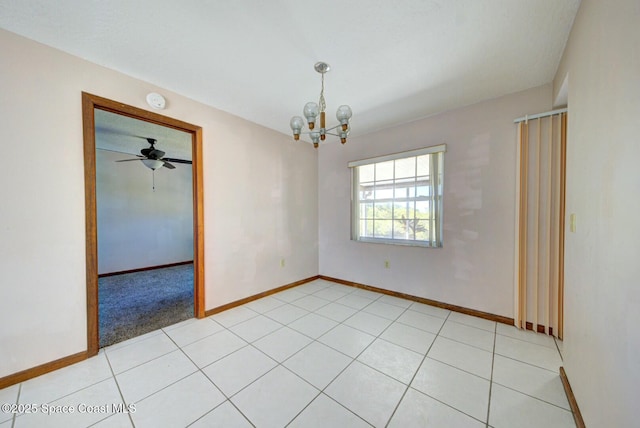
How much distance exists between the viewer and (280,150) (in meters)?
3.50

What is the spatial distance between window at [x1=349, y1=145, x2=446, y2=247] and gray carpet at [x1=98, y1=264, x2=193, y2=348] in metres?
2.75

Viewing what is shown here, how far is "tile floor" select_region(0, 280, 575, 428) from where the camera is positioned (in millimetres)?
1316

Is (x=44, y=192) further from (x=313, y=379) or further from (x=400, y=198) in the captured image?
(x=400, y=198)

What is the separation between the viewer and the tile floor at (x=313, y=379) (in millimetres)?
1316

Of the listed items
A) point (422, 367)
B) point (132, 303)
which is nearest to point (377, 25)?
point (422, 367)

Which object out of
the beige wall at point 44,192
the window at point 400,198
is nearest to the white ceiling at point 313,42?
the beige wall at point 44,192

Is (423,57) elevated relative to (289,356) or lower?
elevated

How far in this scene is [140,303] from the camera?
3018mm

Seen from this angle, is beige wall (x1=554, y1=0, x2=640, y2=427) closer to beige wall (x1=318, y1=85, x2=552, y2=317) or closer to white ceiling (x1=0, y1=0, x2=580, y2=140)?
white ceiling (x1=0, y1=0, x2=580, y2=140)

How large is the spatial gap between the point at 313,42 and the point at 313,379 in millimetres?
2494

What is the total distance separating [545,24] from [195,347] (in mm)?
3704

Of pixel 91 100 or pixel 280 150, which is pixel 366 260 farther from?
pixel 91 100

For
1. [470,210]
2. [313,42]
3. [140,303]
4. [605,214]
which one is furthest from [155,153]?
[605,214]

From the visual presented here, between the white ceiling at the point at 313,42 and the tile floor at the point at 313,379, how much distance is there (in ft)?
8.15
